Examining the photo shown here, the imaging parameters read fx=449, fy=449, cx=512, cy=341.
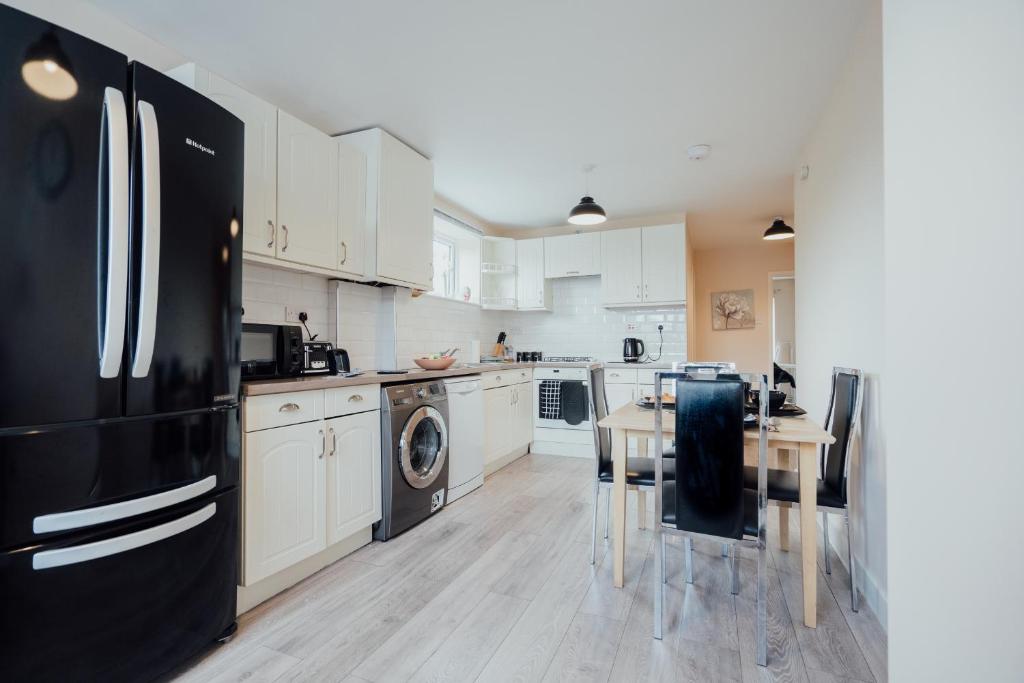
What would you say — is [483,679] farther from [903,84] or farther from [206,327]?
[903,84]

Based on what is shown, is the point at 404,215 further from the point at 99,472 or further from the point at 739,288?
the point at 739,288

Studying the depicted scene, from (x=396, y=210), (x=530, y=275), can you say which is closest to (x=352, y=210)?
(x=396, y=210)

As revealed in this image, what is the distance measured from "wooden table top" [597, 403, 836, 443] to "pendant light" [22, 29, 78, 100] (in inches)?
84.2

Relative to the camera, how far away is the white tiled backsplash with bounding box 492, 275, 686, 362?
501cm

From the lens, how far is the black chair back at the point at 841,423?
1.94 m

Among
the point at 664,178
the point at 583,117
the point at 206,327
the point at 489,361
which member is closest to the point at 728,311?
the point at 664,178

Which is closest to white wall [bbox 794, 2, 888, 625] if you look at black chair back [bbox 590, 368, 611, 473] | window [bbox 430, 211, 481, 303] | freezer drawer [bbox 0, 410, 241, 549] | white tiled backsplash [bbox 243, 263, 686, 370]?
black chair back [bbox 590, 368, 611, 473]

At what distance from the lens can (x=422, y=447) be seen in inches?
114

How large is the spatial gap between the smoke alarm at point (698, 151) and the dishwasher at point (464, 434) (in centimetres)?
232

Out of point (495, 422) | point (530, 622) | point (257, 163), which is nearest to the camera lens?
point (530, 622)

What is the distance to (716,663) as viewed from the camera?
1.57 metres

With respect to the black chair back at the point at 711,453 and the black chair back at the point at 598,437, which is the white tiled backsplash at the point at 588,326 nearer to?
the black chair back at the point at 598,437

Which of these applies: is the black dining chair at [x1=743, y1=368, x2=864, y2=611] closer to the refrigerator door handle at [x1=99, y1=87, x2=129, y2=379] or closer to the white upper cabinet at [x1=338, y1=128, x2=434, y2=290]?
the refrigerator door handle at [x1=99, y1=87, x2=129, y2=379]

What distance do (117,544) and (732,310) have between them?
6807 mm
